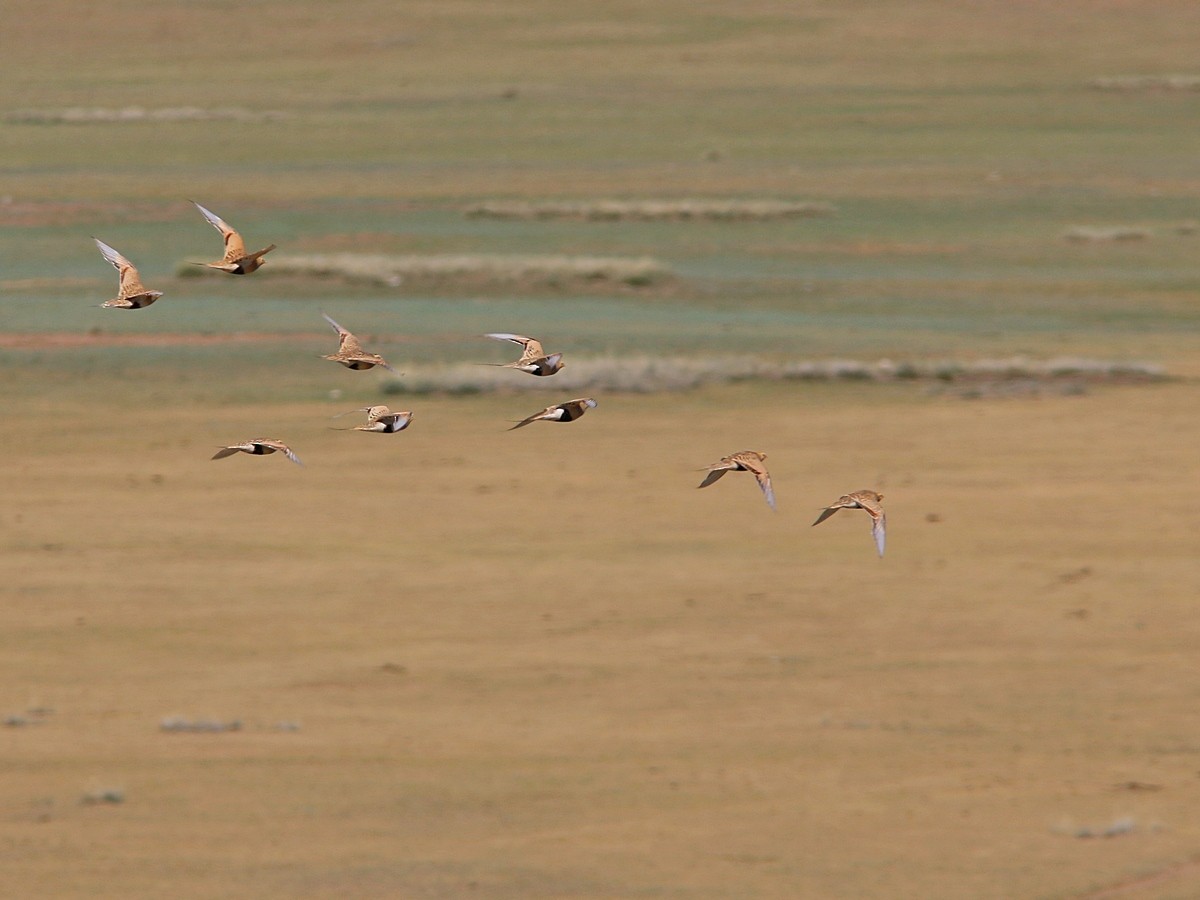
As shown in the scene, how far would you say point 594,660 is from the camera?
120ft

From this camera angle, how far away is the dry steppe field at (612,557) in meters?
31.8

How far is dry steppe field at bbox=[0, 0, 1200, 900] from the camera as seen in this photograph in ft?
104

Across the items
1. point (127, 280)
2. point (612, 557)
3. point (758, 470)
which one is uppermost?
point (127, 280)

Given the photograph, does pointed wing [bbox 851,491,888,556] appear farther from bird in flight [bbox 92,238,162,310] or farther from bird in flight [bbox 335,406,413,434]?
bird in flight [bbox 92,238,162,310]

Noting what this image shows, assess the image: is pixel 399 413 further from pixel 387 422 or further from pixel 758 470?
pixel 758 470

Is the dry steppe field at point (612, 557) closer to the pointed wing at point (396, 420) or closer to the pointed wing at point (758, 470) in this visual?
the pointed wing at point (758, 470)

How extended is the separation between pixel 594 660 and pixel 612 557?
4.66m

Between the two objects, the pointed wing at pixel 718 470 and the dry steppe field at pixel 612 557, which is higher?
the pointed wing at pixel 718 470

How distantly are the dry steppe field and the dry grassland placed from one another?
0.30 ft

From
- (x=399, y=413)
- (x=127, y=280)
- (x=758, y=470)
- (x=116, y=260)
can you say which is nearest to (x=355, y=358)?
(x=399, y=413)

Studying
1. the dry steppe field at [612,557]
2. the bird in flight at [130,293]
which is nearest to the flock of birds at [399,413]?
the bird in flight at [130,293]

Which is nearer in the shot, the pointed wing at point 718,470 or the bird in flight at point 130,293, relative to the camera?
the pointed wing at point 718,470

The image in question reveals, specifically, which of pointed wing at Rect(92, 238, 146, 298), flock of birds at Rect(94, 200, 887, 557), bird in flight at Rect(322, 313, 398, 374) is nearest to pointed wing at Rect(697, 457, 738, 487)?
flock of birds at Rect(94, 200, 887, 557)

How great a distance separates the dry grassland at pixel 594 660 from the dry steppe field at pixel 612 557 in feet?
0.30
